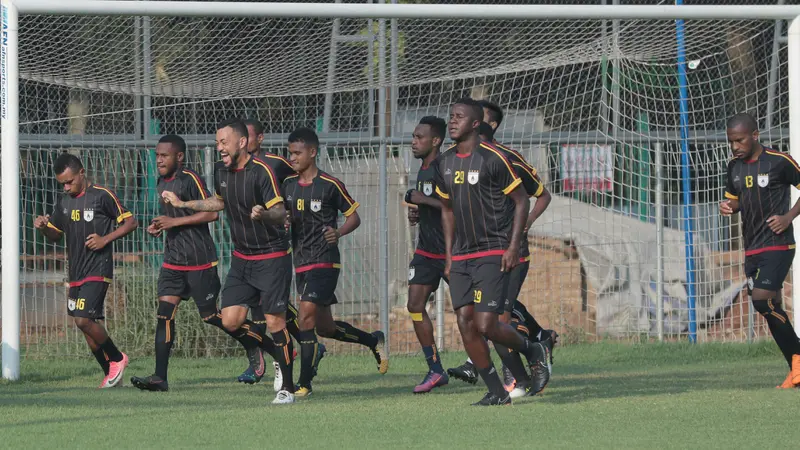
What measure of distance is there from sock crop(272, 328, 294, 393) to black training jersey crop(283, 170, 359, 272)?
33.4 inches

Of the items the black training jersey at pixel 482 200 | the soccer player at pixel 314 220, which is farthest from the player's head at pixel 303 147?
the black training jersey at pixel 482 200

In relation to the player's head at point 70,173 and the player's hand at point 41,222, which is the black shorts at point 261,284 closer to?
the player's head at point 70,173

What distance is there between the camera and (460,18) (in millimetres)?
11164

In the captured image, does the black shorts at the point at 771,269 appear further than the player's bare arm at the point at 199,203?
Yes

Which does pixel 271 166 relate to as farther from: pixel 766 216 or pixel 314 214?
pixel 766 216

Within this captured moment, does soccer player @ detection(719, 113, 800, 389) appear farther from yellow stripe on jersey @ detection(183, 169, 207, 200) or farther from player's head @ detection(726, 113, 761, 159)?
yellow stripe on jersey @ detection(183, 169, 207, 200)

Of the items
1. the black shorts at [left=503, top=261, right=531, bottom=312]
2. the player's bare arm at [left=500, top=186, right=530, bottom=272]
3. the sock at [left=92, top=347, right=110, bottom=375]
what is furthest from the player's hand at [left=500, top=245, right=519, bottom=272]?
the sock at [left=92, top=347, right=110, bottom=375]

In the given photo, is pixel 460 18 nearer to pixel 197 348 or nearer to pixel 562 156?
pixel 562 156

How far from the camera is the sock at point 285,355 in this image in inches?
351

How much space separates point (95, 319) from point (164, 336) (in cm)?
67

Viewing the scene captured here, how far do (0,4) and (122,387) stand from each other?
3595 millimetres

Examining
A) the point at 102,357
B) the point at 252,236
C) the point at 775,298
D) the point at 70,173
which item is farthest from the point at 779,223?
the point at 70,173

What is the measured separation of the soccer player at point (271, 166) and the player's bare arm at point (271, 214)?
105cm

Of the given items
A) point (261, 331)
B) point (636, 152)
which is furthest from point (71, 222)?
point (636, 152)
